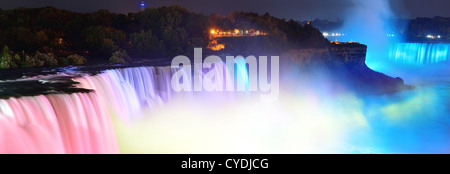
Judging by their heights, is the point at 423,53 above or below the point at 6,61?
above

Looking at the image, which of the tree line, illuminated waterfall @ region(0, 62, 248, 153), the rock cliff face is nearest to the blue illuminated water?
the rock cliff face

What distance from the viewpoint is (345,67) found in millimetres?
39250

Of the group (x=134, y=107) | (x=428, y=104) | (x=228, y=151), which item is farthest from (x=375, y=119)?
(x=134, y=107)

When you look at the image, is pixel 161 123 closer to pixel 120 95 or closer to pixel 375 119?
pixel 120 95

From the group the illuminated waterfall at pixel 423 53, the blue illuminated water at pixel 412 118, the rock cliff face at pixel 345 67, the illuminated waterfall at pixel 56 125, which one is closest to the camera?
the illuminated waterfall at pixel 56 125

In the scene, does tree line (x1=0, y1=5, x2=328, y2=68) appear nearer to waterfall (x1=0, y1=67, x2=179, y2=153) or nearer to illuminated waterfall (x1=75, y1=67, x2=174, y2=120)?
illuminated waterfall (x1=75, y1=67, x2=174, y2=120)

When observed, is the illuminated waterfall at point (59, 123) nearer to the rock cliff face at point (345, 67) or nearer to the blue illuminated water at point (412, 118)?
the blue illuminated water at point (412, 118)

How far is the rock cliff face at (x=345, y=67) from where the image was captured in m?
34.3

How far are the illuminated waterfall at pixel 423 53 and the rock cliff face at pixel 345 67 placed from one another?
2052 cm

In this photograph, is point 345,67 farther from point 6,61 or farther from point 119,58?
point 6,61

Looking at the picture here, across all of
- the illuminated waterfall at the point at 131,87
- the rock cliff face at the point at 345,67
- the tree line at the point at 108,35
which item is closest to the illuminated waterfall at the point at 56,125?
the illuminated waterfall at the point at 131,87

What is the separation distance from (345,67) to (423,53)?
80.0 ft

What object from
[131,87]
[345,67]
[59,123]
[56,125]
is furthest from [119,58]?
[345,67]

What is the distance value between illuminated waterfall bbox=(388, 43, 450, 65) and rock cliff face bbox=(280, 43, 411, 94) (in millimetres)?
20516
